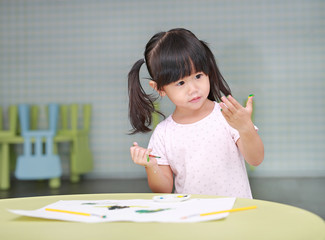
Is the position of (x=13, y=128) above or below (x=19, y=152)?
above

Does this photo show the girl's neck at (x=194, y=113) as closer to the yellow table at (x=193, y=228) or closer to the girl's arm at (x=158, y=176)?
the girl's arm at (x=158, y=176)

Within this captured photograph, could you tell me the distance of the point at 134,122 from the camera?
121 centimetres

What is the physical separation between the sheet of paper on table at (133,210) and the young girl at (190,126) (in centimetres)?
35

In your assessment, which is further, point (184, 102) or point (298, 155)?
point (298, 155)

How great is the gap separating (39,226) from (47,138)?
8.91ft

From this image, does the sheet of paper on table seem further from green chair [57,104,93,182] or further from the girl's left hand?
green chair [57,104,93,182]

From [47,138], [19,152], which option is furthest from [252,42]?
[19,152]

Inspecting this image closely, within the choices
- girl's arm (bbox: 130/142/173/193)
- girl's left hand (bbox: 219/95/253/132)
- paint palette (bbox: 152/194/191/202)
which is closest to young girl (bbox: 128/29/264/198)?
girl's arm (bbox: 130/142/173/193)

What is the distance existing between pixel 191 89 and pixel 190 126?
19 cm

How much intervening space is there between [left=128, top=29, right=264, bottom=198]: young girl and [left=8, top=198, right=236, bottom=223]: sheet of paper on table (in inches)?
13.7

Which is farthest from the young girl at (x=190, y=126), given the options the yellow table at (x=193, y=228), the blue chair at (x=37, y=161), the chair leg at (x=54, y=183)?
the chair leg at (x=54, y=183)

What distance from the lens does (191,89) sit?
3.35 ft

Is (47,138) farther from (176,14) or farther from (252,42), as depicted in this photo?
(252,42)

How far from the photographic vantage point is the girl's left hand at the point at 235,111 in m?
0.78
